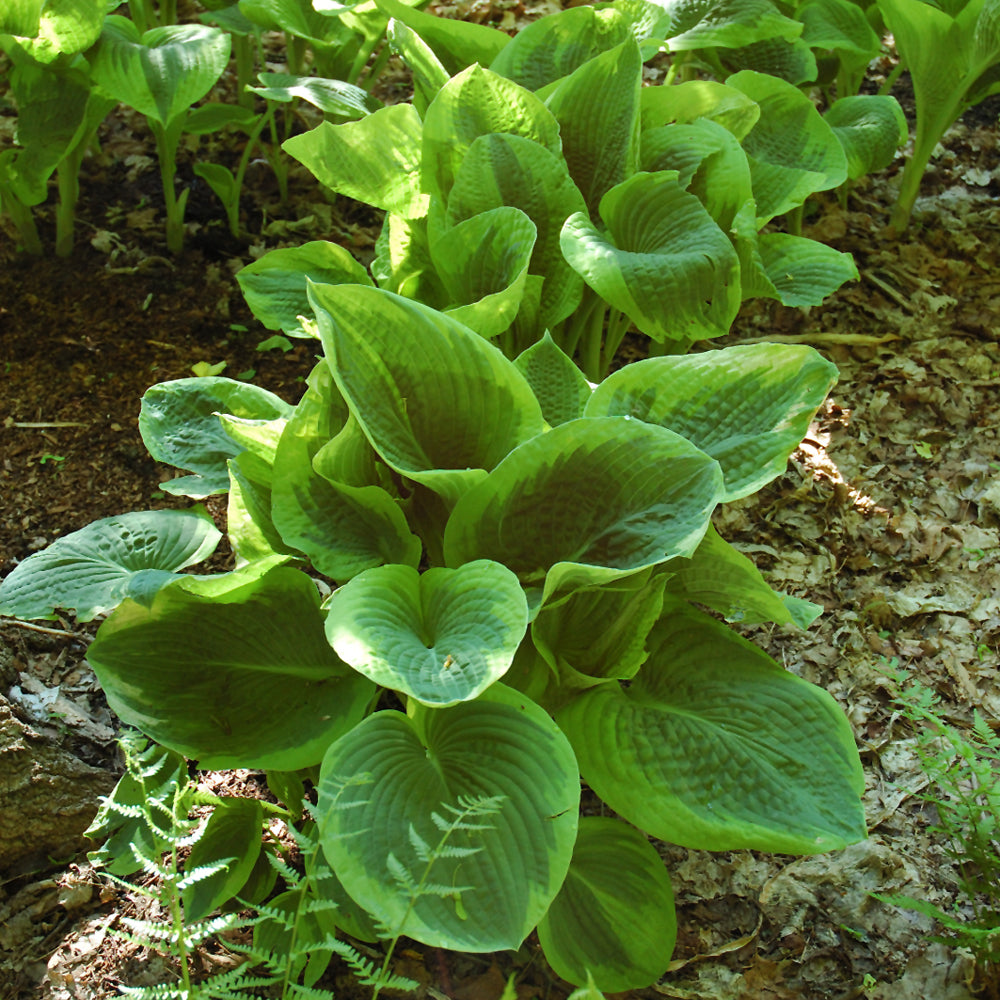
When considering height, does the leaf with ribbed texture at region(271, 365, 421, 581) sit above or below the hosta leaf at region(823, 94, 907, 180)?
below

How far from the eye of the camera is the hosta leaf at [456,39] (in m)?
2.02

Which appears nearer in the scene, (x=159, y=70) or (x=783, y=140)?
(x=159, y=70)

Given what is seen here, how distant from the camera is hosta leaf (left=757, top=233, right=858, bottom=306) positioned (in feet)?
6.21

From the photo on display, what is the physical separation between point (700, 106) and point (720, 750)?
1345 mm

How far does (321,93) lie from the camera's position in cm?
201

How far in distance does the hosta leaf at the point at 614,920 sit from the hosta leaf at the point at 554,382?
61 centimetres

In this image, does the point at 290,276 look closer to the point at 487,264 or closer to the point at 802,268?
the point at 487,264

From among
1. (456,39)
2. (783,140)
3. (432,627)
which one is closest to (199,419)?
(432,627)

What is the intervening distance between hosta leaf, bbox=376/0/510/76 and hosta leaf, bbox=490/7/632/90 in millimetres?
112

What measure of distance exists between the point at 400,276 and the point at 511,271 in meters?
0.37

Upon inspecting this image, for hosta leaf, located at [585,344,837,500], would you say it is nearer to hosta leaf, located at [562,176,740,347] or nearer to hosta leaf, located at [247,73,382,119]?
hosta leaf, located at [562,176,740,347]

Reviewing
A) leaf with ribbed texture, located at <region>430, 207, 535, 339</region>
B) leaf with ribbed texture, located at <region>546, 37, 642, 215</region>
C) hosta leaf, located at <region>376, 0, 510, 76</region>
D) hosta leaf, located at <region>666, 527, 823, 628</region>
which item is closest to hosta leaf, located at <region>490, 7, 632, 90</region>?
hosta leaf, located at <region>376, 0, 510, 76</region>

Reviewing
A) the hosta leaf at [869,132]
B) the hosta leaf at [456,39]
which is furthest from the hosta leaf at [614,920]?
the hosta leaf at [869,132]

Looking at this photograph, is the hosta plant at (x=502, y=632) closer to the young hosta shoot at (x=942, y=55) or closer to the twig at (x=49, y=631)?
the twig at (x=49, y=631)
